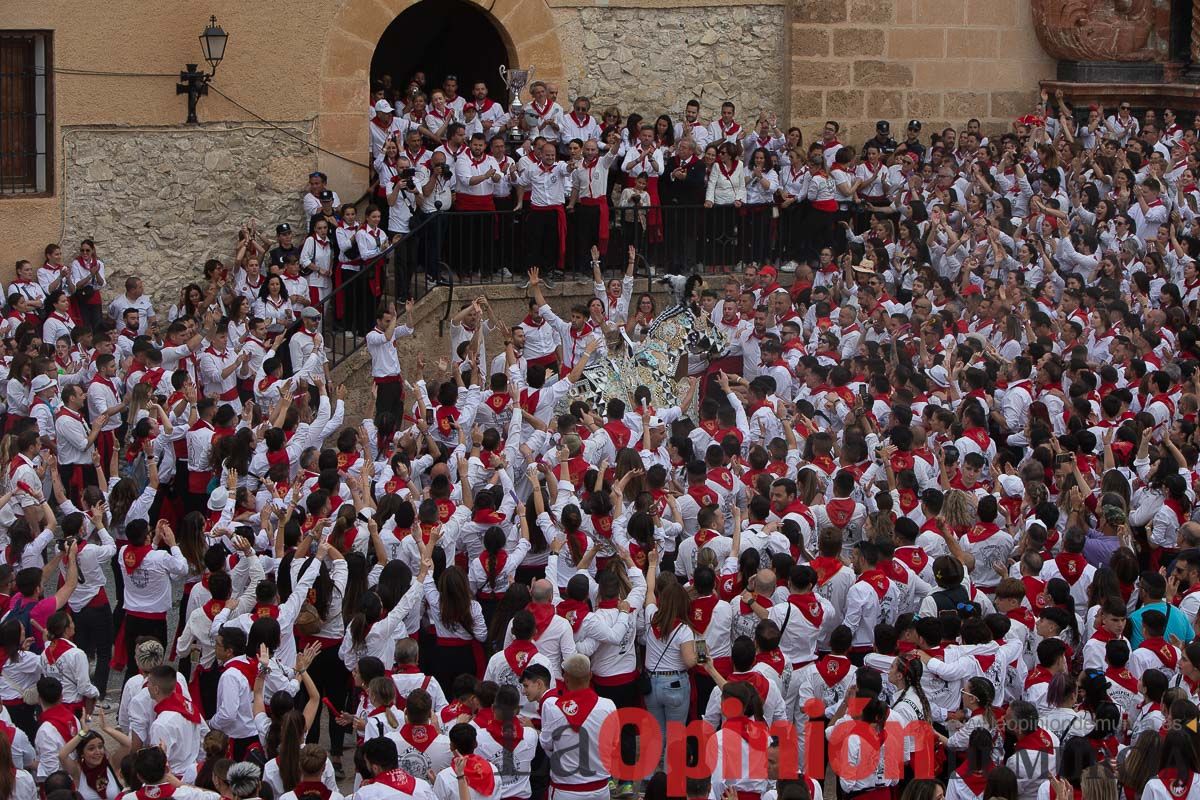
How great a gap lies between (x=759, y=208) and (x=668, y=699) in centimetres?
1001

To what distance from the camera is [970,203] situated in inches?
741

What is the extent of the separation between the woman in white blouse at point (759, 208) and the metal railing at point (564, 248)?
11mm

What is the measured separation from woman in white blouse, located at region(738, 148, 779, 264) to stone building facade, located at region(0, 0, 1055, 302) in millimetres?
2137

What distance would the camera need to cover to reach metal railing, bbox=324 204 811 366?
57.8 ft

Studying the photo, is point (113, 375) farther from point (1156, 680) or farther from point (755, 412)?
point (1156, 680)

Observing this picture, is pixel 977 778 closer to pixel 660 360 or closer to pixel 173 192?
pixel 660 360

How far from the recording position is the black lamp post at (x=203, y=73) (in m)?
18.1

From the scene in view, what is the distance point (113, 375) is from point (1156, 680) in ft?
30.3

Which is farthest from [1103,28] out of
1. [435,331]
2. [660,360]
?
[435,331]

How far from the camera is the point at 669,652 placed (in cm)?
1015

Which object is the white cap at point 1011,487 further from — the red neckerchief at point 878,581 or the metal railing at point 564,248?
the metal railing at point 564,248

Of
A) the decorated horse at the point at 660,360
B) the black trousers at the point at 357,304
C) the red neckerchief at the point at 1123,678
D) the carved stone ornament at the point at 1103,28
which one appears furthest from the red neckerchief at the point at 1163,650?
the carved stone ornament at the point at 1103,28

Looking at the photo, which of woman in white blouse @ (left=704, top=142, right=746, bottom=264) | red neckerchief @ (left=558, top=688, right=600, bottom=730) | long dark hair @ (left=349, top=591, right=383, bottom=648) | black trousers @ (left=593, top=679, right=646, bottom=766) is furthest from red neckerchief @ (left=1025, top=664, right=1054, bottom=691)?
woman in white blouse @ (left=704, top=142, right=746, bottom=264)

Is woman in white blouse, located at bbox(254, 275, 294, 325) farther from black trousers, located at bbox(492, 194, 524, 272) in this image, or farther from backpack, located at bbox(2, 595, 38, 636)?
backpack, located at bbox(2, 595, 38, 636)
